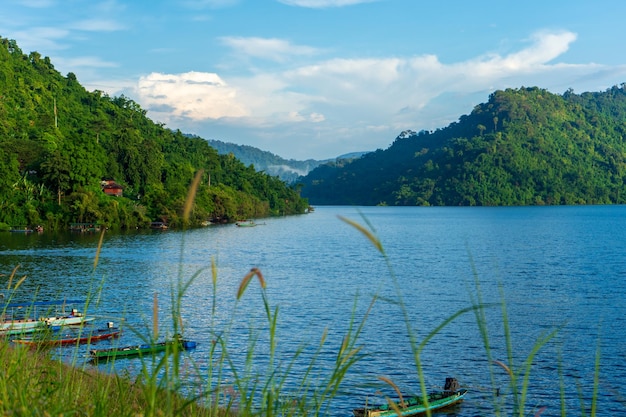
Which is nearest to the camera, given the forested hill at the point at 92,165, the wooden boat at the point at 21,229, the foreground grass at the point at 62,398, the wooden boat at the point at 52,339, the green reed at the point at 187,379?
the green reed at the point at 187,379

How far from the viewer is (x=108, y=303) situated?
128 ft

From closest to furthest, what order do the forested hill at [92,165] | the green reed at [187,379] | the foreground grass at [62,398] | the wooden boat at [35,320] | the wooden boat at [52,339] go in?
the green reed at [187,379] < the foreground grass at [62,398] < the wooden boat at [52,339] < the wooden boat at [35,320] < the forested hill at [92,165]

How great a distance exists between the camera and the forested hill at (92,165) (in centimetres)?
9012

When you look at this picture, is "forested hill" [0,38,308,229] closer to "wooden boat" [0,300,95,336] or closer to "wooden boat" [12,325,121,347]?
"wooden boat" [0,300,95,336]

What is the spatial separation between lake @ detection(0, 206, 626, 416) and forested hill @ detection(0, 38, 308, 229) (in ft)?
26.6

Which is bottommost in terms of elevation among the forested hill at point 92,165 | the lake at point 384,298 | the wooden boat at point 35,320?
the lake at point 384,298

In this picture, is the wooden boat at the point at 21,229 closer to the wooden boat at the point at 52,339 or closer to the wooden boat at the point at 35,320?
the wooden boat at the point at 35,320

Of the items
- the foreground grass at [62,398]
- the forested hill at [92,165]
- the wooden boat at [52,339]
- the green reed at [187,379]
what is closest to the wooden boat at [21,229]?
the forested hill at [92,165]

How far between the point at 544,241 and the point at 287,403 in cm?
9495

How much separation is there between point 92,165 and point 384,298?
97922 millimetres

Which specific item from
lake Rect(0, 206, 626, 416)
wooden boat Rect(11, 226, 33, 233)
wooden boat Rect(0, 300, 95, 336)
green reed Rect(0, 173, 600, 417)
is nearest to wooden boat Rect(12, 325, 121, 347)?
wooden boat Rect(0, 300, 95, 336)

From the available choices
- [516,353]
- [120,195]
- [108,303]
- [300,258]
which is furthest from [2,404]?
[120,195]

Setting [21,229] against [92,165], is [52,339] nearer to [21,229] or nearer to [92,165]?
[21,229]

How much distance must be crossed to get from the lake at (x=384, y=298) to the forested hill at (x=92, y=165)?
811 cm
